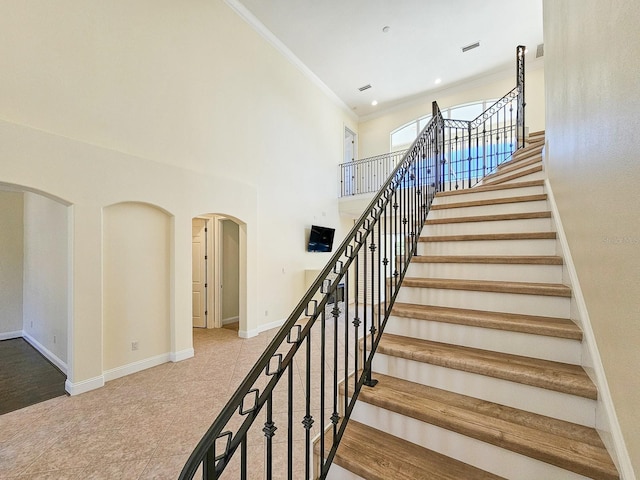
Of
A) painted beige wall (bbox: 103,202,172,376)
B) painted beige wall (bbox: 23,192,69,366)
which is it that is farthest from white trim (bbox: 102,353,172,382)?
painted beige wall (bbox: 23,192,69,366)

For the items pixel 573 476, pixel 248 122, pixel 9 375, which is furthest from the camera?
pixel 248 122

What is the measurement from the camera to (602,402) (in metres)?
1.14

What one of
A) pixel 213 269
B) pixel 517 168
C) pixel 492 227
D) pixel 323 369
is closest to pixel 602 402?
pixel 323 369

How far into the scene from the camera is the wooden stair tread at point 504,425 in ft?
3.50

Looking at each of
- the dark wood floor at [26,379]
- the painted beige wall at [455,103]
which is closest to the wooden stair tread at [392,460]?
the dark wood floor at [26,379]

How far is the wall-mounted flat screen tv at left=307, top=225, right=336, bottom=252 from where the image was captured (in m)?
6.88

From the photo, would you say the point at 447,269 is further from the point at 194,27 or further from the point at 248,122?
the point at 194,27

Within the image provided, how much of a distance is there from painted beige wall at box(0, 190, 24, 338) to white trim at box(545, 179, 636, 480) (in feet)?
27.4

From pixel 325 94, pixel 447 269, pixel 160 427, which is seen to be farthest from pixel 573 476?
pixel 325 94

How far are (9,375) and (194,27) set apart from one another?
5.61m

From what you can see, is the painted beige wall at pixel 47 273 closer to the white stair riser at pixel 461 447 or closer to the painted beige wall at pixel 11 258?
the painted beige wall at pixel 11 258

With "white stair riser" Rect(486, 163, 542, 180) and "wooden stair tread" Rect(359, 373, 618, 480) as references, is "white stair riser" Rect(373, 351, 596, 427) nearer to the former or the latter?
"wooden stair tread" Rect(359, 373, 618, 480)

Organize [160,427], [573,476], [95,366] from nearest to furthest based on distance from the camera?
[573,476], [160,427], [95,366]

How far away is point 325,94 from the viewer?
7875 mm
